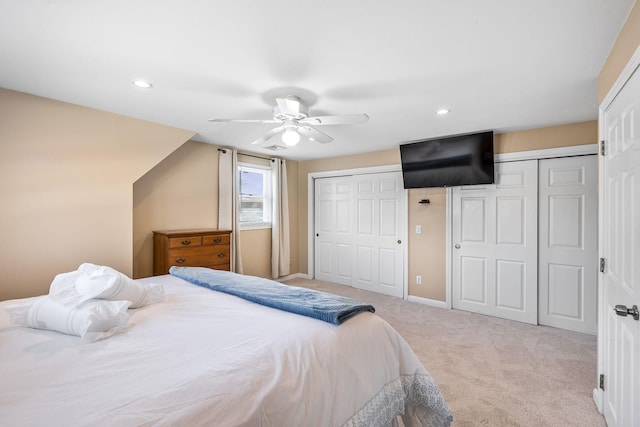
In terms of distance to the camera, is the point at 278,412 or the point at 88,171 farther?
the point at 88,171

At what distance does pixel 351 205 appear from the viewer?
511 cm

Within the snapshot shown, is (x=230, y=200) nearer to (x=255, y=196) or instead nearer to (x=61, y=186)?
(x=255, y=196)

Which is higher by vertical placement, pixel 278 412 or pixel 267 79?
pixel 267 79

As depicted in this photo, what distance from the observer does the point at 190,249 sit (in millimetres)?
3525

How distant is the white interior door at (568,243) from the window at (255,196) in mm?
3996

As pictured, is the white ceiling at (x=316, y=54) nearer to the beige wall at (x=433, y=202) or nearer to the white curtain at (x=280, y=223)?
the beige wall at (x=433, y=202)

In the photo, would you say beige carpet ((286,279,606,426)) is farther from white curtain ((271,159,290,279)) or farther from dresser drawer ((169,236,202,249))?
dresser drawer ((169,236,202,249))

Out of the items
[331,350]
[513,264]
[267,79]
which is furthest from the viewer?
[513,264]

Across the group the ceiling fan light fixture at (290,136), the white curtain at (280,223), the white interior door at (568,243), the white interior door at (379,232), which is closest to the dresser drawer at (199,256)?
the white curtain at (280,223)

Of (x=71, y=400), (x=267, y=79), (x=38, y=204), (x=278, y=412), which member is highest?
(x=267, y=79)

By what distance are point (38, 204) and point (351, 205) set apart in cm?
399

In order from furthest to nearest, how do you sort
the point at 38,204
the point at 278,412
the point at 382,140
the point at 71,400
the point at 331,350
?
the point at 382,140 < the point at 38,204 < the point at 331,350 < the point at 278,412 < the point at 71,400

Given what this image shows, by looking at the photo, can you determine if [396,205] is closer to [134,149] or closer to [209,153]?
[209,153]

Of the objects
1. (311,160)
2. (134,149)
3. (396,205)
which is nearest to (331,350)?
(134,149)
